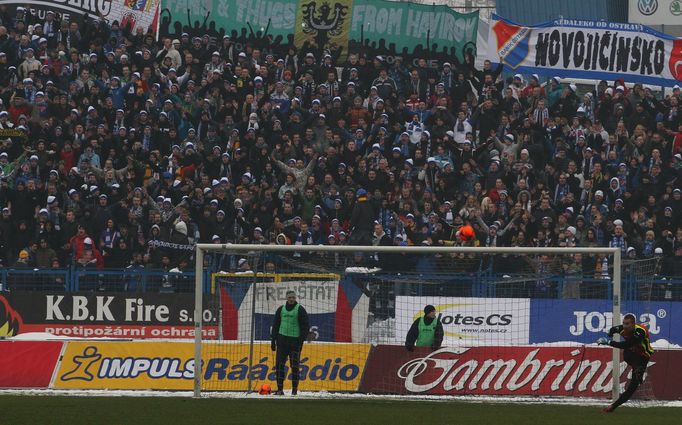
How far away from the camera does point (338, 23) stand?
107 feet

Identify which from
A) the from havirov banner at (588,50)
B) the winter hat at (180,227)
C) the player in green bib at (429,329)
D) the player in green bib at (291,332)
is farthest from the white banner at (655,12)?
the player in green bib at (291,332)

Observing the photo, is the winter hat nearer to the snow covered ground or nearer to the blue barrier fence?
the blue barrier fence

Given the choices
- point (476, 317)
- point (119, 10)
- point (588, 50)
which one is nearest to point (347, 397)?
point (476, 317)

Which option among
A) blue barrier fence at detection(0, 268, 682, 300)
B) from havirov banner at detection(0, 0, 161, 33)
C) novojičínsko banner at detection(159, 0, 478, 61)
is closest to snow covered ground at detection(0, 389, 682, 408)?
blue barrier fence at detection(0, 268, 682, 300)

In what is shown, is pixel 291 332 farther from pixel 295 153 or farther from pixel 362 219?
pixel 295 153

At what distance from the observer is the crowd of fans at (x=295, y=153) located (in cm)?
2580

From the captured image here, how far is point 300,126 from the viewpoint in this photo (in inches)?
1126

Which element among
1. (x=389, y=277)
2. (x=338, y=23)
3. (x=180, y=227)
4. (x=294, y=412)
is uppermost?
(x=338, y=23)

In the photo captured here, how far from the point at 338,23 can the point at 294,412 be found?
17347 millimetres

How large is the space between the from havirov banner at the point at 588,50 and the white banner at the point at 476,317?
10743 millimetres

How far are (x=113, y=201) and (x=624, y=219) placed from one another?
10.5 metres

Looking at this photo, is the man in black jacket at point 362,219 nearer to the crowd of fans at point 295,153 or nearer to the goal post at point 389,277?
the crowd of fans at point 295,153

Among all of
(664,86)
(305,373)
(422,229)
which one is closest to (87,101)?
(422,229)

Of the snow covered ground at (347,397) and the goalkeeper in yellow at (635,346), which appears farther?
the snow covered ground at (347,397)
